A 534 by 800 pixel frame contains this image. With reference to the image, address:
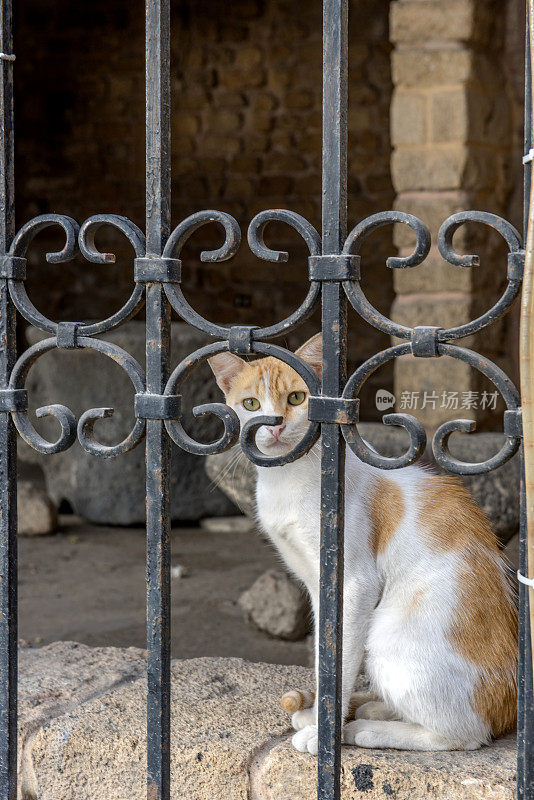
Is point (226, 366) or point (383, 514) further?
point (226, 366)

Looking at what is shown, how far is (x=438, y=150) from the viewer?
4430mm

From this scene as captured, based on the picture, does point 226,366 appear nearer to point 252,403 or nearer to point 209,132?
point 252,403

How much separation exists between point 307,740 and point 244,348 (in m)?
0.66

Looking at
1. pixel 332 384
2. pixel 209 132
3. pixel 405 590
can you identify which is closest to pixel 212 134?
pixel 209 132

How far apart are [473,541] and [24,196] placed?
885cm

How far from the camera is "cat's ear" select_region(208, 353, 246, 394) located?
191cm

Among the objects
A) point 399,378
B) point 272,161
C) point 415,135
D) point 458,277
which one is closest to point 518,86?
point 415,135

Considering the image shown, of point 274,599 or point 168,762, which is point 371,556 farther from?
point 274,599

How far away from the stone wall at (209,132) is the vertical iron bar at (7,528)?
666cm

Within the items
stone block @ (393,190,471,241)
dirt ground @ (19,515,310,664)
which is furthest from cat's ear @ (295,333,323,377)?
stone block @ (393,190,471,241)

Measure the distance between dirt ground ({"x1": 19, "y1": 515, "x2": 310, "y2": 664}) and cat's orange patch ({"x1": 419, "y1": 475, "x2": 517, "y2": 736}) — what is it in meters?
1.91

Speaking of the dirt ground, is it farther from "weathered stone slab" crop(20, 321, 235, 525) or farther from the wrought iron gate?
the wrought iron gate

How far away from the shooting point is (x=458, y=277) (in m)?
4.44

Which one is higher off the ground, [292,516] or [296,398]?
[296,398]
